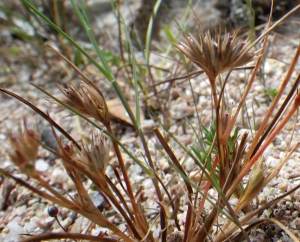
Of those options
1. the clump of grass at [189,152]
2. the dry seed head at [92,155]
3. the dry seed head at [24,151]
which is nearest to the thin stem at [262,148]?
the clump of grass at [189,152]

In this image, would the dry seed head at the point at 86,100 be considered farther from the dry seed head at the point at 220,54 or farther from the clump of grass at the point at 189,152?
the dry seed head at the point at 220,54

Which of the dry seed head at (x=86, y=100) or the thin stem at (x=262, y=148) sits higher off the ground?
the dry seed head at (x=86, y=100)

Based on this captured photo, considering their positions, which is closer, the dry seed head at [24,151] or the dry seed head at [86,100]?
the dry seed head at [24,151]

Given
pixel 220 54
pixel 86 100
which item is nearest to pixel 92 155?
pixel 86 100

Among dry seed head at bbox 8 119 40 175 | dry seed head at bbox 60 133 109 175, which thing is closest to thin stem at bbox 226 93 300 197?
dry seed head at bbox 60 133 109 175

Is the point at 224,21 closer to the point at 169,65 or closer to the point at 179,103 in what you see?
the point at 169,65

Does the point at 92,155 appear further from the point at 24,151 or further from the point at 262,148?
the point at 262,148

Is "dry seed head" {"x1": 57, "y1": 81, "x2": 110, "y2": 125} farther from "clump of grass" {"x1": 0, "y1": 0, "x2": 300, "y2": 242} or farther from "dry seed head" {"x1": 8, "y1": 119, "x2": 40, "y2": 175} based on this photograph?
"dry seed head" {"x1": 8, "y1": 119, "x2": 40, "y2": 175}
